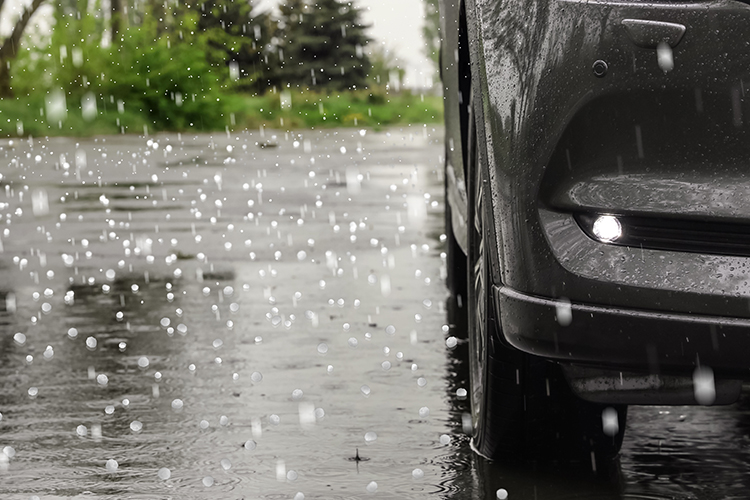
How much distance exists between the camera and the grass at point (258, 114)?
29.9 metres

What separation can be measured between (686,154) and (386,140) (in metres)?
24.5

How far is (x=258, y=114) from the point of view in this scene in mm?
39531

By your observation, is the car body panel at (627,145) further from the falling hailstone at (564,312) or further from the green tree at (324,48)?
the green tree at (324,48)

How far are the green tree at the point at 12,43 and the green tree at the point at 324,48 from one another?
22672 millimetres

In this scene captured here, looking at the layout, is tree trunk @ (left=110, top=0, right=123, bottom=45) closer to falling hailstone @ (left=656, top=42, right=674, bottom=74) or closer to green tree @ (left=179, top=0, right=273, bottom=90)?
green tree @ (left=179, top=0, right=273, bottom=90)

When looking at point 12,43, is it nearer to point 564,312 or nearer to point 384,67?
point 384,67

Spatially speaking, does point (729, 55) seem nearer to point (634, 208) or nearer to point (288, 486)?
point (634, 208)

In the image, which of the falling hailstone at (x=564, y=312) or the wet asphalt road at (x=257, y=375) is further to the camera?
the wet asphalt road at (x=257, y=375)

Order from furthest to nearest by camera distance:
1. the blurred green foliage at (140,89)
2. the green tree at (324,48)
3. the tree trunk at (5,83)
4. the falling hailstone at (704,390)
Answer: the green tree at (324,48)
the tree trunk at (5,83)
the blurred green foliage at (140,89)
the falling hailstone at (704,390)

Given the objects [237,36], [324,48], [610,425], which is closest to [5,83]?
[237,36]

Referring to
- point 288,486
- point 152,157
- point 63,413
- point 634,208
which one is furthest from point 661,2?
point 152,157

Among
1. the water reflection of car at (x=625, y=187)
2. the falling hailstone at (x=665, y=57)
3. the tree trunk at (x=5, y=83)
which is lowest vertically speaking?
the water reflection of car at (x=625, y=187)

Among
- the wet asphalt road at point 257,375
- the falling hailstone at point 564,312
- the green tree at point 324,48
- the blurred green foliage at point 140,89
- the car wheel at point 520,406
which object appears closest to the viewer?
the falling hailstone at point 564,312

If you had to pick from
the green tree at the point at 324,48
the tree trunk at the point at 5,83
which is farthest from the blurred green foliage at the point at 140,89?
the green tree at the point at 324,48
